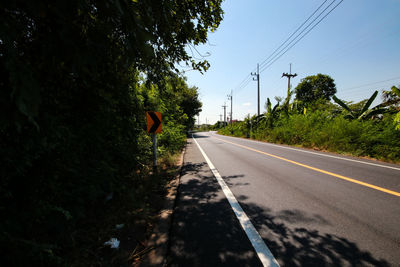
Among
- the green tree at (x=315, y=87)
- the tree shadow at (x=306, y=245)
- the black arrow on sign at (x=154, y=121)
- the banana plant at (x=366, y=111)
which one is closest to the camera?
the tree shadow at (x=306, y=245)

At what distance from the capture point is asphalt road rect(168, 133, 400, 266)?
1611mm

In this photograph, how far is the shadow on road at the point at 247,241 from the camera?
61.6 inches

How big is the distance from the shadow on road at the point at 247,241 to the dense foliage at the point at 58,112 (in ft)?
3.83

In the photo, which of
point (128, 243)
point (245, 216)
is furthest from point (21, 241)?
point (245, 216)

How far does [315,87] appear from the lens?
114 feet

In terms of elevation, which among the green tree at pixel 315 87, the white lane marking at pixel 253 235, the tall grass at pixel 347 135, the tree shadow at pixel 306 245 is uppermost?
the green tree at pixel 315 87

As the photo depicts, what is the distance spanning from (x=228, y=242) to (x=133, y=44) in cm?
239

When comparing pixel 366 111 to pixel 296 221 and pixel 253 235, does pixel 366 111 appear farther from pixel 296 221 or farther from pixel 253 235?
pixel 253 235

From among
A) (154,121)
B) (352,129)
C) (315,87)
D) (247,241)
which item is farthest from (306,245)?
(315,87)

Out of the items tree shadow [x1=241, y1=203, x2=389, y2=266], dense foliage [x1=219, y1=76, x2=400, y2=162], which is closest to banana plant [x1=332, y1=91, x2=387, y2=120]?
dense foliage [x1=219, y1=76, x2=400, y2=162]

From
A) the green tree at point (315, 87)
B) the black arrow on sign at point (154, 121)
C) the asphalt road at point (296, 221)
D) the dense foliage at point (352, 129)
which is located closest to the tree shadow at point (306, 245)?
the asphalt road at point (296, 221)

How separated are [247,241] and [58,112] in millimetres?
2590

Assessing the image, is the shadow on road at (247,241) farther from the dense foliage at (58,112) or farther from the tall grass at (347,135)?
the tall grass at (347,135)

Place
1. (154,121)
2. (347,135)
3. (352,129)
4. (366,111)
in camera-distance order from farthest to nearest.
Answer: (366,111) → (347,135) → (352,129) → (154,121)
